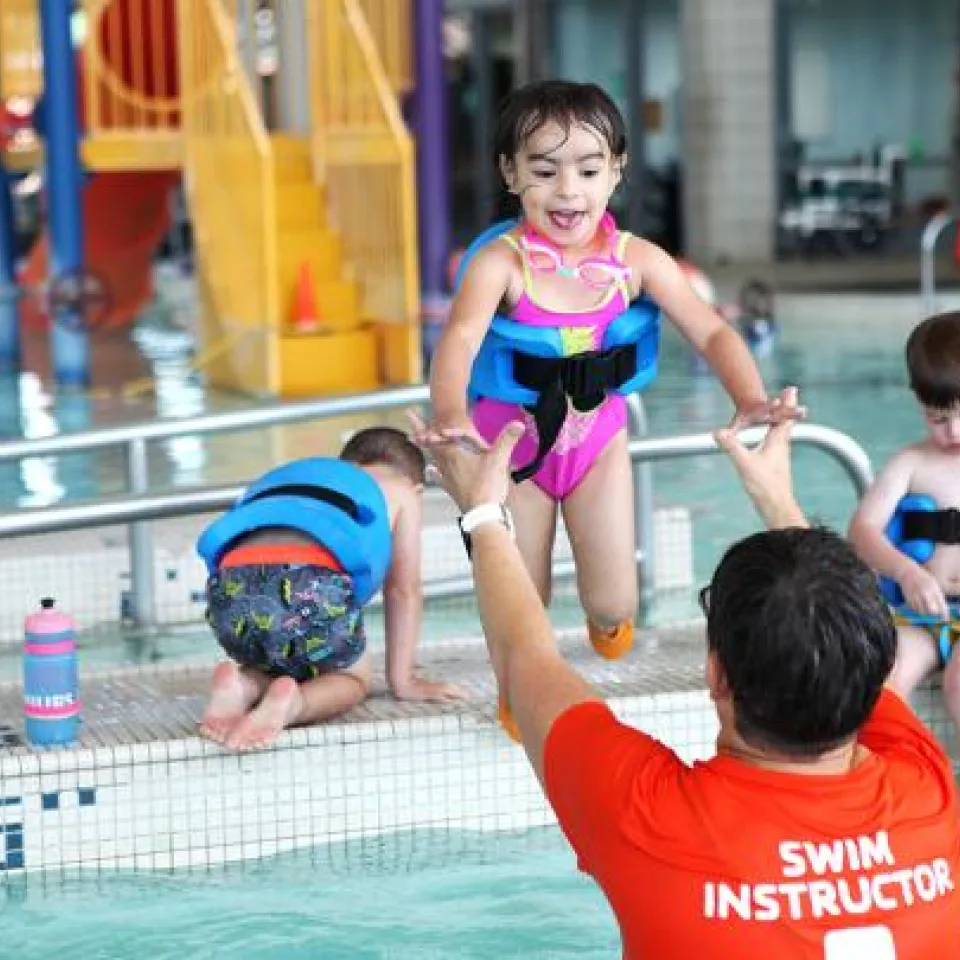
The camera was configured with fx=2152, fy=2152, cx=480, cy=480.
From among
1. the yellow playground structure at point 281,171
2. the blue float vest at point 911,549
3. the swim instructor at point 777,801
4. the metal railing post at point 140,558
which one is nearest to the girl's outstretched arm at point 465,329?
the blue float vest at point 911,549

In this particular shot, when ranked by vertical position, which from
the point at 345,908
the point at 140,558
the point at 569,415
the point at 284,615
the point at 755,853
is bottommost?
the point at 345,908

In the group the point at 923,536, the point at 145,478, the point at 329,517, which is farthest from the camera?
the point at 145,478

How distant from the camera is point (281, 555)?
16.4 ft

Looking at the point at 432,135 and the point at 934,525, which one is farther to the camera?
the point at 432,135

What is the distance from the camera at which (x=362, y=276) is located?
47.2 ft

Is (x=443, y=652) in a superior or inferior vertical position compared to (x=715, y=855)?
inferior

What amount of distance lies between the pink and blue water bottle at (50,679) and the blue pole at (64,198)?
9089 mm

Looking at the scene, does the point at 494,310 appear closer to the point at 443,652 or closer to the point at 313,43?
the point at 443,652

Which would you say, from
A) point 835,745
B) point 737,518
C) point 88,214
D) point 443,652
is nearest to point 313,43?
point 88,214

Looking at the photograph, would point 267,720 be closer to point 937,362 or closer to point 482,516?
point 937,362

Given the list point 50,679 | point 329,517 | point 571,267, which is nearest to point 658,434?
point 329,517

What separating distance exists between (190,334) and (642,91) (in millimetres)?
10766

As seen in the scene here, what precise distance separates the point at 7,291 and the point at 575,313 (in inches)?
444

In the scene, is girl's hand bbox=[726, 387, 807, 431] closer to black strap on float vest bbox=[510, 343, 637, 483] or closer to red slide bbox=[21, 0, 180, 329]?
black strap on float vest bbox=[510, 343, 637, 483]
